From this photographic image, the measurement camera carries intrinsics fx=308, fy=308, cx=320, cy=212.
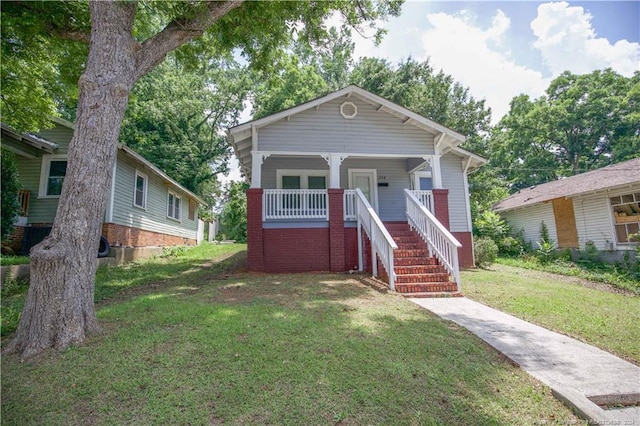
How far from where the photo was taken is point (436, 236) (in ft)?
26.7

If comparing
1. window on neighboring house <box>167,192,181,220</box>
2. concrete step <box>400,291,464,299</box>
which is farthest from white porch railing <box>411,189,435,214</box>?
window on neighboring house <box>167,192,181,220</box>

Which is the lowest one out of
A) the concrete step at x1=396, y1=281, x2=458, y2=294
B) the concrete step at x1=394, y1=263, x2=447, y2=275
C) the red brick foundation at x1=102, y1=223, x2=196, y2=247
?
the concrete step at x1=396, y1=281, x2=458, y2=294

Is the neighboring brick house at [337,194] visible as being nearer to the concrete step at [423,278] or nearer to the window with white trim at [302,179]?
the concrete step at [423,278]

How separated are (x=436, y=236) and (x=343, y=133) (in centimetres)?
459

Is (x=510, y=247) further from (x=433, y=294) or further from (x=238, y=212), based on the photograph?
(x=238, y=212)

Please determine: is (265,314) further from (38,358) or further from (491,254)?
(491,254)

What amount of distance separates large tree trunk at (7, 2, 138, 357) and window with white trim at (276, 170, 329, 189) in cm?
758

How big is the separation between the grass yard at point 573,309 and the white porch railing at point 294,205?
4.79 meters

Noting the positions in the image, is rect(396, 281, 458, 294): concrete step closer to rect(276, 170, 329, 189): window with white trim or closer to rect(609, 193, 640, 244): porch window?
rect(276, 170, 329, 189): window with white trim

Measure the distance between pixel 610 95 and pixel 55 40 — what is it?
38121 millimetres

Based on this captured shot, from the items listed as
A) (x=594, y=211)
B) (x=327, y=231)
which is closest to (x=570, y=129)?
(x=594, y=211)

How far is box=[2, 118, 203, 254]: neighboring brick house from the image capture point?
10023 millimetres

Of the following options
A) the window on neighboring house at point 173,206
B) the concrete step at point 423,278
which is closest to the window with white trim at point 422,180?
the concrete step at point 423,278

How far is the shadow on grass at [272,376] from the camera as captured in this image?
2.37m
